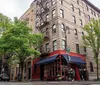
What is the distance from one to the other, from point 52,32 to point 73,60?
6507mm

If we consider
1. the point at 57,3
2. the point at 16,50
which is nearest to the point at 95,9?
the point at 57,3

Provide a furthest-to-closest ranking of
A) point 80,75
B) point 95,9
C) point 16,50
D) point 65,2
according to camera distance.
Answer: point 95,9 < point 65,2 < point 80,75 < point 16,50

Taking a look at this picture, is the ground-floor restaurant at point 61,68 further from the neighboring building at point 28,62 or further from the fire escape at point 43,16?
the fire escape at point 43,16

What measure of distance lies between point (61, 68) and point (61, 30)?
6757 millimetres

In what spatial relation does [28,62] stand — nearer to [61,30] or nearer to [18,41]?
[18,41]

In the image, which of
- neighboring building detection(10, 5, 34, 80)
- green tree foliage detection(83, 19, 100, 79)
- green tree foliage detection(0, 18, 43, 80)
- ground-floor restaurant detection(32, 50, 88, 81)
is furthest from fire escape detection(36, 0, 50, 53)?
green tree foliage detection(83, 19, 100, 79)

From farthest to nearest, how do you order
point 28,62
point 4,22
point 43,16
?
point 28,62, point 4,22, point 43,16

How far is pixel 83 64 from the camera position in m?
29.2

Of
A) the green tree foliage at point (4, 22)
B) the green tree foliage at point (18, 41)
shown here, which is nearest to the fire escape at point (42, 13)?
the green tree foliage at point (18, 41)

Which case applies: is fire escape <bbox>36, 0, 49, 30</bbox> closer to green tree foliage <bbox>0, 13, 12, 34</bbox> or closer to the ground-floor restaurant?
green tree foliage <bbox>0, 13, 12, 34</bbox>

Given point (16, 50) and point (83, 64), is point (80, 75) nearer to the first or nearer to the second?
point (83, 64)

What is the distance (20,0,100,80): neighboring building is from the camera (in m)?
27.7

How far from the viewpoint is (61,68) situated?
2539 centimetres

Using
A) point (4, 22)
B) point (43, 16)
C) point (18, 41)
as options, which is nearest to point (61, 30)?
point (43, 16)
